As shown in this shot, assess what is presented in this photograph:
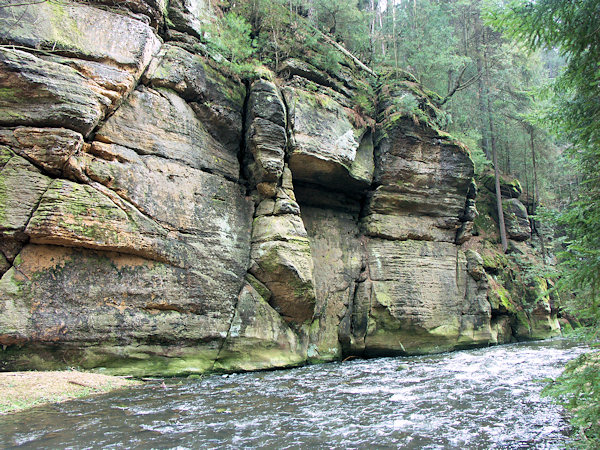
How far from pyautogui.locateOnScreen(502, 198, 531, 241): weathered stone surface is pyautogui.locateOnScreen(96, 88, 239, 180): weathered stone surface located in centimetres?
1959

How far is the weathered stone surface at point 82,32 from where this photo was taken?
10.0 meters

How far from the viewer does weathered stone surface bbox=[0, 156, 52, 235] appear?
895 cm

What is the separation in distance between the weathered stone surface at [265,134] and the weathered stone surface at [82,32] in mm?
3880

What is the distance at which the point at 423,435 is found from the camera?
560 cm

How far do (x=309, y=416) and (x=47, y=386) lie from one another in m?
5.52

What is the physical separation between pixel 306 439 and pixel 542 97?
7169 mm

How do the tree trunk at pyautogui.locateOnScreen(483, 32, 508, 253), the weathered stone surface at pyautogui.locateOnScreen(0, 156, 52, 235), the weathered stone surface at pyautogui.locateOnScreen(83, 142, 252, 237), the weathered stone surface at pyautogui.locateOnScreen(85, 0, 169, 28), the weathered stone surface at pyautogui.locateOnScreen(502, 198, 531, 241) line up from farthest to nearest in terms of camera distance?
1. the weathered stone surface at pyautogui.locateOnScreen(502, 198, 531, 241)
2. the tree trunk at pyautogui.locateOnScreen(483, 32, 508, 253)
3. the weathered stone surface at pyautogui.locateOnScreen(85, 0, 169, 28)
4. the weathered stone surface at pyautogui.locateOnScreen(83, 142, 252, 237)
5. the weathered stone surface at pyautogui.locateOnScreen(0, 156, 52, 235)

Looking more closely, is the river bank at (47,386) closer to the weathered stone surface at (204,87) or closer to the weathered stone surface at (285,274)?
the weathered stone surface at (285,274)

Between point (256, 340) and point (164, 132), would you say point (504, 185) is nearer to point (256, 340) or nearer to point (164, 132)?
point (256, 340)

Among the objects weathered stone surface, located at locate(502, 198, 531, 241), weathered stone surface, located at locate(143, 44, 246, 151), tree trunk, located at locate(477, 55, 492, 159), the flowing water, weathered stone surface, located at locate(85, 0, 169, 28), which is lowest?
the flowing water

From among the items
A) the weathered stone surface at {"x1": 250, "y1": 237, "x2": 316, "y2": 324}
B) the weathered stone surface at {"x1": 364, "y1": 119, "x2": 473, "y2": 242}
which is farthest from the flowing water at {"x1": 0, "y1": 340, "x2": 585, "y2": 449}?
the weathered stone surface at {"x1": 364, "y1": 119, "x2": 473, "y2": 242}

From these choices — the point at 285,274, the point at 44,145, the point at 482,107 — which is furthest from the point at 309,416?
the point at 482,107

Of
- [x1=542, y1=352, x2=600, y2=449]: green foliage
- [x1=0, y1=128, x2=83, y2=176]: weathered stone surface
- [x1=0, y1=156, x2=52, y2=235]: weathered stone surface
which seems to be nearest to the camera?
[x1=542, y1=352, x2=600, y2=449]: green foliage

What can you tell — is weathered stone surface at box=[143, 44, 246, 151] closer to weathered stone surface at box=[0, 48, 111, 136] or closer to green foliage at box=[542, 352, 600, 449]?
weathered stone surface at box=[0, 48, 111, 136]
